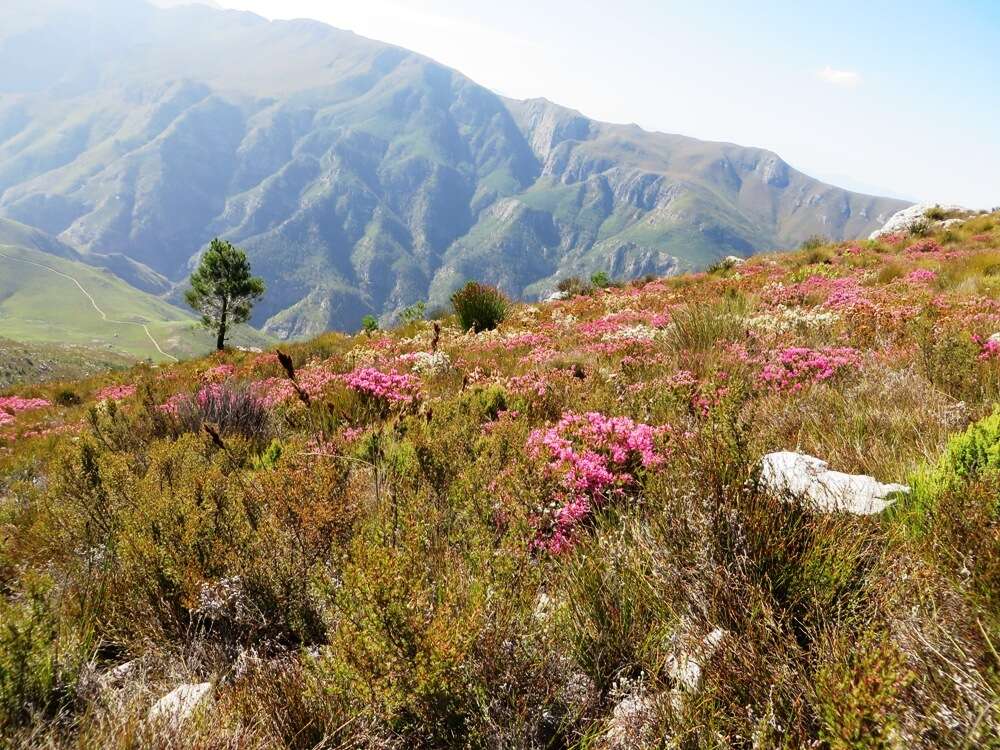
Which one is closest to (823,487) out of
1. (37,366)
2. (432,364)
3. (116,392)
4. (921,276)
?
(432,364)

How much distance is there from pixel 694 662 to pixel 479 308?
1315 centimetres

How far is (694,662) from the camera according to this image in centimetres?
203

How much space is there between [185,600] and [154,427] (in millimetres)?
5544

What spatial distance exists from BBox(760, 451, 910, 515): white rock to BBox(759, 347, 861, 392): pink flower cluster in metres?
2.67

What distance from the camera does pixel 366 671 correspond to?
2.01 meters

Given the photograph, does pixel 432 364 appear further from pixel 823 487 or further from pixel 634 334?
pixel 823 487

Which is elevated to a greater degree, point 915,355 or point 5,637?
point 915,355

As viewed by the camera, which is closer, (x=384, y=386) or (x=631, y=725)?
(x=631, y=725)

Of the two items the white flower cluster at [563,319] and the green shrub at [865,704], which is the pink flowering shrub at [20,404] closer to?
the white flower cluster at [563,319]

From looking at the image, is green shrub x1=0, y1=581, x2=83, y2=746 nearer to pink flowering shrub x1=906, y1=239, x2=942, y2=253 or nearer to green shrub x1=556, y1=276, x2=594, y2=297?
green shrub x1=556, y1=276, x2=594, y2=297

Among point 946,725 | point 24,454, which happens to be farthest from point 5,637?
point 24,454

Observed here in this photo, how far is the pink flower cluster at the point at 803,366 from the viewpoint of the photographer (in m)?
5.96

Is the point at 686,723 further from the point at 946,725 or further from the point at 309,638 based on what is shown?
the point at 309,638

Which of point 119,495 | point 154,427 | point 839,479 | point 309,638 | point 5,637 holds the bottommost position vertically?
point 154,427
